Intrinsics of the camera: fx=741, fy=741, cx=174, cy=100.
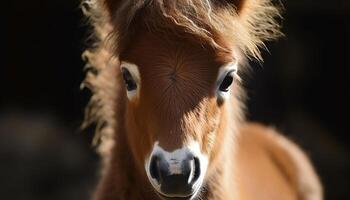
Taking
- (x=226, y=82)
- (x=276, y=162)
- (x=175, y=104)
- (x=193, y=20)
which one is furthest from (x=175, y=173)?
(x=276, y=162)

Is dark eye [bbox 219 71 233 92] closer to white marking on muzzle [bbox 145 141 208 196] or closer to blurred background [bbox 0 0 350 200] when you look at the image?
white marking on muzzle [bbox 145 141 208 196]

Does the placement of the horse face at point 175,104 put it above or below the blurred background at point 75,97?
above

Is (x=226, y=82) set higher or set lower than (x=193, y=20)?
lower

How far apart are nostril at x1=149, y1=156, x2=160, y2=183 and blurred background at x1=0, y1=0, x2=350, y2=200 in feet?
18.3

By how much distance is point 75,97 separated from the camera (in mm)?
9812

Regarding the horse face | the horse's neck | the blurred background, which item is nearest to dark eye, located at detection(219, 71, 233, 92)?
the horse face

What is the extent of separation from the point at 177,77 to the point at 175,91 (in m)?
0.08

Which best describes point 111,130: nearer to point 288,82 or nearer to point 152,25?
point 152,25

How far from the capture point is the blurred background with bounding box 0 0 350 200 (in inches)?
362

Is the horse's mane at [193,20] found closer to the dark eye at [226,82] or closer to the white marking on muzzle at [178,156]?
the dark eye at [226,82]

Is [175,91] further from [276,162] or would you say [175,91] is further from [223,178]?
[276,162]

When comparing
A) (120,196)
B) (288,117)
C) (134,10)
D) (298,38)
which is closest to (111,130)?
(120,196)

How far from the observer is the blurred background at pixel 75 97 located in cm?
920

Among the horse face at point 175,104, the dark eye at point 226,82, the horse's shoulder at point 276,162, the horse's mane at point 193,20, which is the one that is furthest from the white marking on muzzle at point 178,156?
the horse's shoulder at point 276,162
